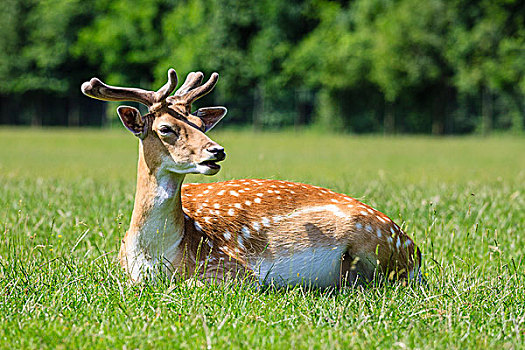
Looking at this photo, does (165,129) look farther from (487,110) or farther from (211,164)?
(487,110)

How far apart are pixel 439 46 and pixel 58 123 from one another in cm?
2418

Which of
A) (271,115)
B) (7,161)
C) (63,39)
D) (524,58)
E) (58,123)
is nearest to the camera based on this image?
(7,161)

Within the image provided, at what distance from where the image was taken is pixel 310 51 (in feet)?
125

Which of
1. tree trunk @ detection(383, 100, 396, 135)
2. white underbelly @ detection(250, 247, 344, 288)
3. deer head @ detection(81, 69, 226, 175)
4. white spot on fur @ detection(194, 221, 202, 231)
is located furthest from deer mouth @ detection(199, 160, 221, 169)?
tree trunk @ detection(383, 100, 396, 135)

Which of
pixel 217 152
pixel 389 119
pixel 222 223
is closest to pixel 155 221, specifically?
pixel 222 223

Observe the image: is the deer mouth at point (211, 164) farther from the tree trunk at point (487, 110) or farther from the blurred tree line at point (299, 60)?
the tree trunk at point (487, 110)

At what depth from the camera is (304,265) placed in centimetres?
397

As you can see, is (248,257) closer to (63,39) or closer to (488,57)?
(488,57)

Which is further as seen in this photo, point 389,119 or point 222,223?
point 389,119

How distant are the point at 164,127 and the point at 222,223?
2.55 ft

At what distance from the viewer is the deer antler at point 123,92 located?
11.7 ft

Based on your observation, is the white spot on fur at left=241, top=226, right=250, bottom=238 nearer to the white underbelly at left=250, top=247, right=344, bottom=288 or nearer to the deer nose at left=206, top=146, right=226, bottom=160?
the white underbelly at left=250, top=247, right=344, bottom=288

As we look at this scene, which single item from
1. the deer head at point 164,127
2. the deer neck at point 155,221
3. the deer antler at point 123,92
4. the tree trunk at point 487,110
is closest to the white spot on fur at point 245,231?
the deer neck at point 155,221

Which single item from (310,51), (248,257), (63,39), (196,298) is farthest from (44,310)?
(63,39)
